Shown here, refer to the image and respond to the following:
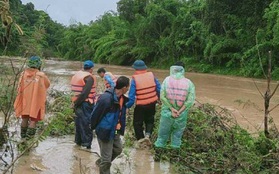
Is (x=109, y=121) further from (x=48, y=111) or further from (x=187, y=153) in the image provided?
(x=48, y=111)

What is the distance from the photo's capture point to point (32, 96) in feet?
21.2

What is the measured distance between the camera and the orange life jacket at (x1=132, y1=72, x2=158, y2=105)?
275 inches

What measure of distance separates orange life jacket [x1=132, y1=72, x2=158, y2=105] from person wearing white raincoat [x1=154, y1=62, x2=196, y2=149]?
0.88m

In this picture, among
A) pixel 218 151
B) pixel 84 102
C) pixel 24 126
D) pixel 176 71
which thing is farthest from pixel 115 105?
pixel 24 126

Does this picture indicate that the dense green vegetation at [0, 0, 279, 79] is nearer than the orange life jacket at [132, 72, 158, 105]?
No

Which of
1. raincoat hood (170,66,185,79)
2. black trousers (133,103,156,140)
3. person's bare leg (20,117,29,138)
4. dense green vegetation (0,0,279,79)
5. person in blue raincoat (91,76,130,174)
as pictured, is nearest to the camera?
person in blue raincoat (91,76,130,174)

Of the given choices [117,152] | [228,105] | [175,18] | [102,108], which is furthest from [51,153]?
[175,18]

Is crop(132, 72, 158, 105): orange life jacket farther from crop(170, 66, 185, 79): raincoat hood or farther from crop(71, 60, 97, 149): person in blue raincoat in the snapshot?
crop(170, 66, 185, 79): raincoat hood

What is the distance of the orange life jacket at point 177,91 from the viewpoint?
6.05 metres

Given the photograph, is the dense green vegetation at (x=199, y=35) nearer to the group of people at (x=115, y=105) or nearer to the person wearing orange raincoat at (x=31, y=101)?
the group of people at (x=115, y=105)

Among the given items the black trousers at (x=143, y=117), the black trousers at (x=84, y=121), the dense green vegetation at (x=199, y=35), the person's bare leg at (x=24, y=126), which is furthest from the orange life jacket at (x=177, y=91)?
the dense green vegetation at (x=199, y=35)

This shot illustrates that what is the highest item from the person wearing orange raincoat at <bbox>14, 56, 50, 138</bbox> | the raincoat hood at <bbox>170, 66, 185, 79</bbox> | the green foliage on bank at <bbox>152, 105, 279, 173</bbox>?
the raincoat hood at <bbox>170, 66, 185, 79</bbox>

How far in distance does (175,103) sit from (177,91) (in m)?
0.18

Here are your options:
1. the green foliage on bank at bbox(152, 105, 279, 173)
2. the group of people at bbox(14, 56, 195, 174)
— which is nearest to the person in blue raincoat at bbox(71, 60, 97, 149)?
the group of people at bbox(14, 56, 195, 174)
